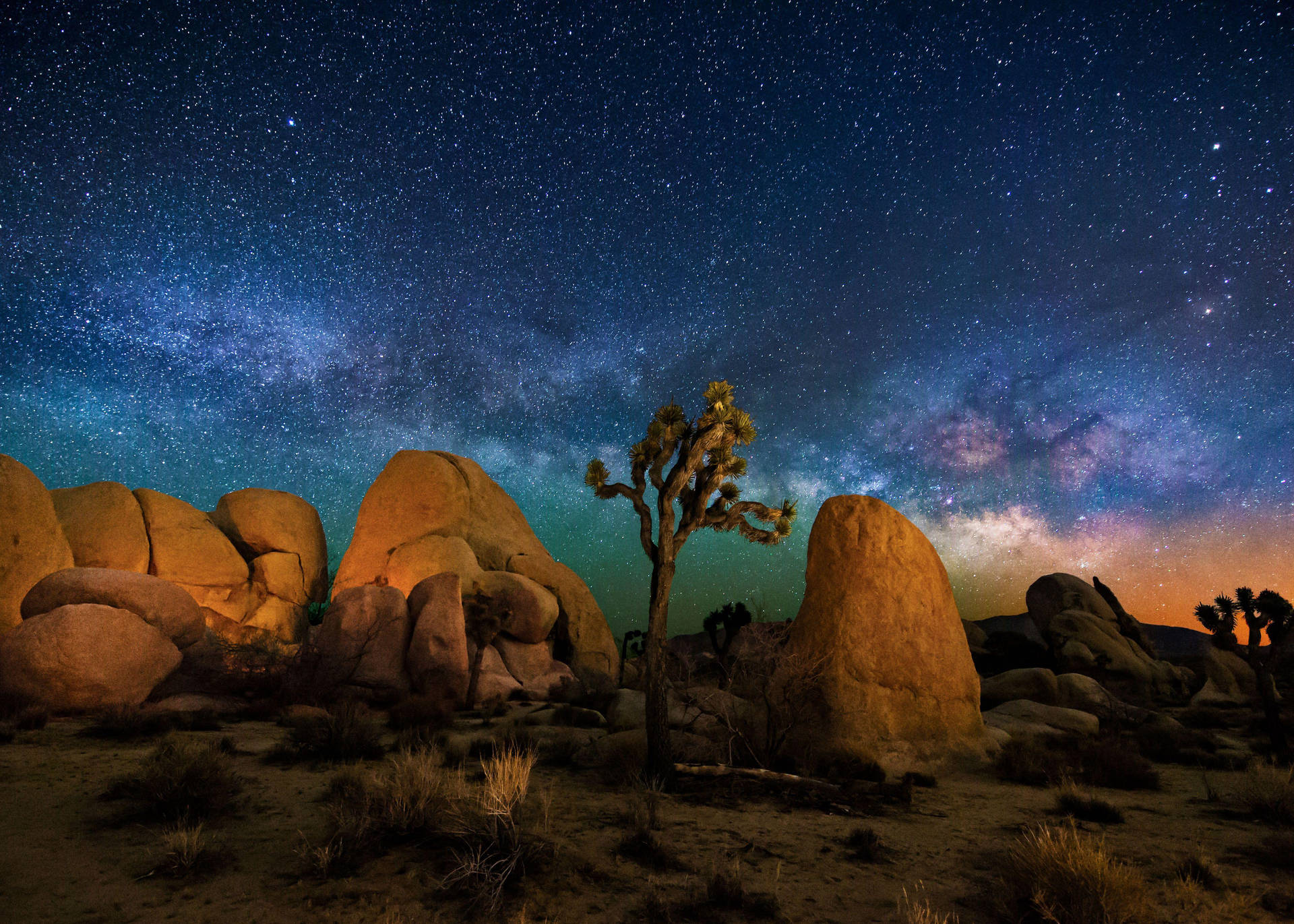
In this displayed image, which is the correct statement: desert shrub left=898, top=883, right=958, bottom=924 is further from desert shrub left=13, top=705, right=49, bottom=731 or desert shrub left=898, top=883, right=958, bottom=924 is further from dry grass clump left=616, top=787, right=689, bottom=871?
desert shrub left=13, top=705, right=49, bottom=731

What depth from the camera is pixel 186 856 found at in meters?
4.81

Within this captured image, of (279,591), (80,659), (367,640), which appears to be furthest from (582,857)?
(279,591)

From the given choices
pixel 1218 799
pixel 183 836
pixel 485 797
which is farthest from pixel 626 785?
pixel 1218 799

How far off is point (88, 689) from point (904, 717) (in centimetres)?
1657

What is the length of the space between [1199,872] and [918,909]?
3.63 m

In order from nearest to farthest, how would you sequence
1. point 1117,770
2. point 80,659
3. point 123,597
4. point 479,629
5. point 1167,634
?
point 1117,770 → point 80,659 → point 123,597 → point 479,629 → point 1167,634

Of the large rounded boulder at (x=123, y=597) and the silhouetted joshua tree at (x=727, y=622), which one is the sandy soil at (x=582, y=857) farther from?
the silhouetted joshua tree at (x=727, y=622)

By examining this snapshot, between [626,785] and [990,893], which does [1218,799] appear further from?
[626,785]

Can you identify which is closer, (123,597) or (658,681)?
(658,681)

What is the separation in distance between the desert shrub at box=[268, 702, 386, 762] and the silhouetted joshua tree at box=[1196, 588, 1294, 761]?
721 inches

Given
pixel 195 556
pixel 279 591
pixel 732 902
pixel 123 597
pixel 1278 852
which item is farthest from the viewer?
pixel 279 591

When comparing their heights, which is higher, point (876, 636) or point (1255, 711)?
point (876, 636)

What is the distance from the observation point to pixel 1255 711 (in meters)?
21.8

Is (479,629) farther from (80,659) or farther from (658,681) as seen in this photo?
(658,681)
